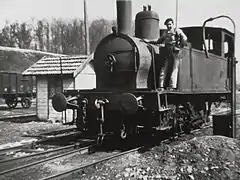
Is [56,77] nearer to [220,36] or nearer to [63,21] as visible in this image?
[220,36]

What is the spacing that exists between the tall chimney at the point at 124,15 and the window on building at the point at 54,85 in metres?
5.79

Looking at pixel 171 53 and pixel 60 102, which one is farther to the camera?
pixel 60 102

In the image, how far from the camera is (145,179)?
5.07 meters

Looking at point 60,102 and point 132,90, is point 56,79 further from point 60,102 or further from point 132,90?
point 132,90

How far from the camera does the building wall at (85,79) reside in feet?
44.6

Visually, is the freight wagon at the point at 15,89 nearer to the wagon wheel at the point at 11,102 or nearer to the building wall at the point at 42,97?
the wagon wheel at the point at 11,102

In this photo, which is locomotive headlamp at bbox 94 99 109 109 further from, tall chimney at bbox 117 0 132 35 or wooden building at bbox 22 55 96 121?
wooden building at bbox 22 55 96 121

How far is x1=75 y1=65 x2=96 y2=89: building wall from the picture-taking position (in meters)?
13.6

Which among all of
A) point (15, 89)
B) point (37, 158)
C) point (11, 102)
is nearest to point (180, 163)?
point (37, 158)

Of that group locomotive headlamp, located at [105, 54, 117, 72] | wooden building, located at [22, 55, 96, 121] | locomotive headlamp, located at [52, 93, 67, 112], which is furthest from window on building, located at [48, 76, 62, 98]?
locomotive headlamp, located at [105, 54, 117, 72]

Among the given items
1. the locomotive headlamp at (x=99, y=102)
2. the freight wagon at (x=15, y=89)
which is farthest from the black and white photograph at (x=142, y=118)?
the freight wagon at (x=15, y=89)

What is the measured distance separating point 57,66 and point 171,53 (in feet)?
23.9

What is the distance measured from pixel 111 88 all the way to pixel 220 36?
14.3ft

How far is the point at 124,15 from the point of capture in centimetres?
827
